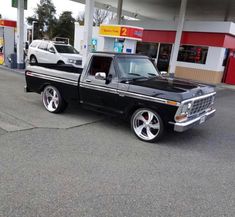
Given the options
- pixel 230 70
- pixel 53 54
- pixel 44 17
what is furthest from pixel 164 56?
pixel 44 17

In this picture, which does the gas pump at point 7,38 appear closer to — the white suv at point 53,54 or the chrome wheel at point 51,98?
the white suv at point 53,54

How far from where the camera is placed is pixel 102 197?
334 centimetres

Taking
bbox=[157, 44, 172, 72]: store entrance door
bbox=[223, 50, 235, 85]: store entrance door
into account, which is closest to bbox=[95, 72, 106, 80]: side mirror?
bbox=[157, 44, 172, 72]: store entrance door

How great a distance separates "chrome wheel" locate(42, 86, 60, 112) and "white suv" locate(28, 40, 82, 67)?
25.7ft

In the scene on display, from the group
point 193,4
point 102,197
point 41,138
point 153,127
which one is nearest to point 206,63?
point 193,4

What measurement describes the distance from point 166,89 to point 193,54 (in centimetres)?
1276

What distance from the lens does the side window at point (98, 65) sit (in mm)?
6184

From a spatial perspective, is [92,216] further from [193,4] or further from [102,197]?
[193,4]

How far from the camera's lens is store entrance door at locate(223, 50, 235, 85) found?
16797 millimetres

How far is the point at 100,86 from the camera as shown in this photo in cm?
601

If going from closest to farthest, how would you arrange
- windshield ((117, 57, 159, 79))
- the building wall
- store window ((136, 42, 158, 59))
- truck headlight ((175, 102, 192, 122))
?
truck headlight ((175, 102, 192, 122)) → windshield ((117, 57, 159, 79)) → the building wall → store window ((136, 42, 158, 59))

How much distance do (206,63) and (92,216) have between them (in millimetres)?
15034

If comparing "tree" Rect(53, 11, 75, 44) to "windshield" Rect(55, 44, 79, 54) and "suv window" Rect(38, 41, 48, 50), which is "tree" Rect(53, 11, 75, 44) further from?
"windshield" Rect(55, 44, 79, 54)

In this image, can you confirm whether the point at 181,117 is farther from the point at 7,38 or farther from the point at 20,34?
the point at 7,38
